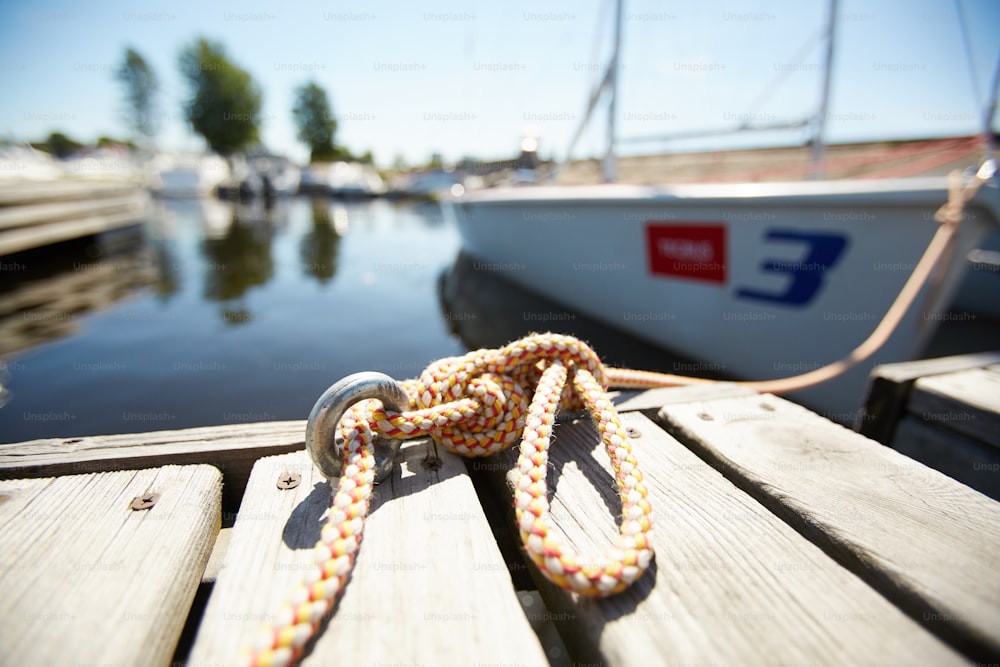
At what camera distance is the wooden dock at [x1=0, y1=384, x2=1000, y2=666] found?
749 millimetres

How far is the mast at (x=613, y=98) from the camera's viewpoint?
18.1 feet

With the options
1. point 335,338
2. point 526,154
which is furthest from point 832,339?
point 526,154

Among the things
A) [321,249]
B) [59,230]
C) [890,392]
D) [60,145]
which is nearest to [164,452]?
[890,392]

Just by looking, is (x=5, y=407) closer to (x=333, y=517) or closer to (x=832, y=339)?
(x=333, y=517)

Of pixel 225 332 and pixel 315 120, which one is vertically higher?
pixel 315 120

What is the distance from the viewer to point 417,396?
4.18ft

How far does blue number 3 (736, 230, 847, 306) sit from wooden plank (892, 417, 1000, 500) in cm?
195

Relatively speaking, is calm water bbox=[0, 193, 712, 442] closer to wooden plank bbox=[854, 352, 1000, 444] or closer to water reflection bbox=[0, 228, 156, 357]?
water reflection bbox=[0, 228, 156, 357]

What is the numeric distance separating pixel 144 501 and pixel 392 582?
631 millimetres

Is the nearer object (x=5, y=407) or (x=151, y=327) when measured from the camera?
(x=5, y=407)

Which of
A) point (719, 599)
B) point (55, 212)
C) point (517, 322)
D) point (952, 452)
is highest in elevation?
point (55, 212)

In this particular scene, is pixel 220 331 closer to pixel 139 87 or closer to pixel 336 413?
pixel 336 413

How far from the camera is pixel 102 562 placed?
2.92 ft

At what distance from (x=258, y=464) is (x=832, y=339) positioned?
3948mm
